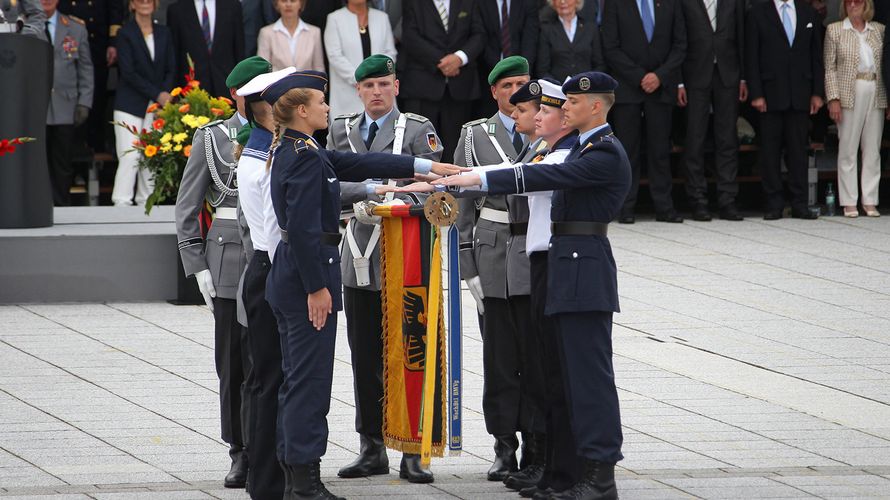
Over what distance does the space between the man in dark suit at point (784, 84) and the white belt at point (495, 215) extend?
7578 mm

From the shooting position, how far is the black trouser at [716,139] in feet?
45.0

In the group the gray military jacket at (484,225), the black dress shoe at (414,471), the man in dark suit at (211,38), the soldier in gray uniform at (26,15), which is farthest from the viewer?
the man in dark suit at (211,38)

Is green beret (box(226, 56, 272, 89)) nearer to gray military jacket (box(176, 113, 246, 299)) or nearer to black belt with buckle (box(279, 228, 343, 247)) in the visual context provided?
gray military jacket (box(176, 113, 246, 299))

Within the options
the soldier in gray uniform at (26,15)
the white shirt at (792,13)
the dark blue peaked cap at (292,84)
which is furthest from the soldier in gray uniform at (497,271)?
the white shirt at (792,13)

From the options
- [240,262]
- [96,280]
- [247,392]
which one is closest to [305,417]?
[247,392]

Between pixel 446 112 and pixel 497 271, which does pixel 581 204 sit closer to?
pixel 497 271

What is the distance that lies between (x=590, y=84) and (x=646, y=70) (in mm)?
7572

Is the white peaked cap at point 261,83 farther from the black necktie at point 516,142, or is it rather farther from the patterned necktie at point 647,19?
the patterned necktie at point 647,19

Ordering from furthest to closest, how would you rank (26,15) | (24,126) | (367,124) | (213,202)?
(26,15) < (24,126) < (367,124) < (213,202)

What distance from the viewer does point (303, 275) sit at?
18.7ft

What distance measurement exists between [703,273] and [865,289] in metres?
1.27

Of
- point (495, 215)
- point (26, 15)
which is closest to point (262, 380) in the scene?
point (495, 215)

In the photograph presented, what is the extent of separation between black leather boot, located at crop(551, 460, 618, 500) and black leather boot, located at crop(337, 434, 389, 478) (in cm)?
103

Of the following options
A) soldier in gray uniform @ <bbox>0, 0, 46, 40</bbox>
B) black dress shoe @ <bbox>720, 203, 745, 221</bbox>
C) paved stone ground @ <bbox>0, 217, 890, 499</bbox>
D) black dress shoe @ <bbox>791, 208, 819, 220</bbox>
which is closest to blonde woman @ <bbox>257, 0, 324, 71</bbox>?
soldier in gray uniform @ <bbox>0, 0, 46, 40</bbox>
